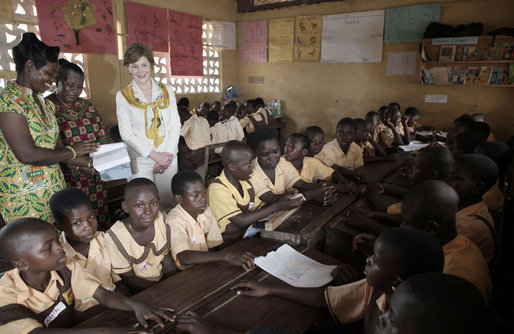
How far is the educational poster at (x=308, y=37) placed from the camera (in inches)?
252

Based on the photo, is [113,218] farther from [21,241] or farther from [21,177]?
[21,241]

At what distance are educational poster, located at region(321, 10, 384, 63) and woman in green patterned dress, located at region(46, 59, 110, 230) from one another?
5.05 metres

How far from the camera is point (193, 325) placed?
107 centimetres

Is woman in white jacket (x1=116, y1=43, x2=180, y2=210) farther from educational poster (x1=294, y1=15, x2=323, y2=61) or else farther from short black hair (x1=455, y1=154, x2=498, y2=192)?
educational poster (x1=294, y1=15, x2=323, y2=61)

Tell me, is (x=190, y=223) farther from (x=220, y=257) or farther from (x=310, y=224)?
(x=310, y=224)

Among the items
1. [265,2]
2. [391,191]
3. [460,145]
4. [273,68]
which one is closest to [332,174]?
Result: [391,191]

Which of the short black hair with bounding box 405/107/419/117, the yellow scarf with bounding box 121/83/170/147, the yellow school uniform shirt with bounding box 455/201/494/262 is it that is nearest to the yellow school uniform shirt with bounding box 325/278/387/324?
the yellow school uniform shirt with bounding box 455/201/494/262

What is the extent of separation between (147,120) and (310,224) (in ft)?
4.80

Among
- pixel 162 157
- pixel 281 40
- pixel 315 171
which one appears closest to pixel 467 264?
pixel 315 171

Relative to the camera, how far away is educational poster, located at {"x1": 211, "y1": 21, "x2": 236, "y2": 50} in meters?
7.05

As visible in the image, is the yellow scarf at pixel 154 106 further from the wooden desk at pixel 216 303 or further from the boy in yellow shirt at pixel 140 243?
the wooden desk at pixel 216 303

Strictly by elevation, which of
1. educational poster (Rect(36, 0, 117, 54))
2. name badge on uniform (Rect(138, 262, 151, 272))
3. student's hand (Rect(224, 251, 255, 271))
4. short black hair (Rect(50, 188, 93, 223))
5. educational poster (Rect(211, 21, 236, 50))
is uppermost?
educational poster (Rect(211, 21, 236, 50))

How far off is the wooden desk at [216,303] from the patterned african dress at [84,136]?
4.44 ft

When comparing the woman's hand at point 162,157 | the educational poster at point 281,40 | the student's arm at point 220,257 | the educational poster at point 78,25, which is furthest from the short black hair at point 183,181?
the educational poster at point 281,40
